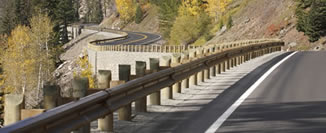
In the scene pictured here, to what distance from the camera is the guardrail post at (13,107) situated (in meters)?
4.65

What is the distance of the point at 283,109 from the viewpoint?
9.34 meters

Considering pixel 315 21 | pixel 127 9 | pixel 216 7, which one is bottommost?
pixel 315 21

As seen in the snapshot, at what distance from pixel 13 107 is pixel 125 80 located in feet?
11.5

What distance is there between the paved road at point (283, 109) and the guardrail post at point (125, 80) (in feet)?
4.97

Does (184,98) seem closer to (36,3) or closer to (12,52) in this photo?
(12,52)

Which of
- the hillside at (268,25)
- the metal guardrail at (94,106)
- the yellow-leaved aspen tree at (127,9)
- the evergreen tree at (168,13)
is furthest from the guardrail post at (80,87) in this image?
the yellow-leaved aspen tree at (127,9)

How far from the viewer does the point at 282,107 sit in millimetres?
9547

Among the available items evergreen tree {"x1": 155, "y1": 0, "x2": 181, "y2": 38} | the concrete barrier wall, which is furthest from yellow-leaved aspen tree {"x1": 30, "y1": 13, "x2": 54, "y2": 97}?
evergreen tree {"x1": 155, "y1": 0, "x2": 181, "y2": 38}

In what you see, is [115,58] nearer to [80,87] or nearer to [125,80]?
[125,80]

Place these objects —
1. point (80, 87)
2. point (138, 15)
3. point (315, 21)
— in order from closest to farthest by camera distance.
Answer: point (80, 87), point (315, 21), point (138, 15)

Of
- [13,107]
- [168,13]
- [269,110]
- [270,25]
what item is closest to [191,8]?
[168,13]

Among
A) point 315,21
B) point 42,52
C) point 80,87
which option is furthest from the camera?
point 42,52

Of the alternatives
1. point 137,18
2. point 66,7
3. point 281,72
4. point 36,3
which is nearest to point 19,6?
point 36,3

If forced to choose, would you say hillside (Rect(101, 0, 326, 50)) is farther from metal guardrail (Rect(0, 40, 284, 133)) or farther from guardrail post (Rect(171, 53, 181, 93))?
metal guardrail (Rect(0, 40, 284, 133))
